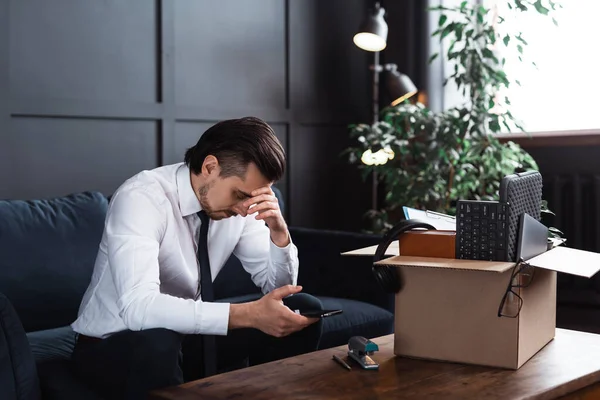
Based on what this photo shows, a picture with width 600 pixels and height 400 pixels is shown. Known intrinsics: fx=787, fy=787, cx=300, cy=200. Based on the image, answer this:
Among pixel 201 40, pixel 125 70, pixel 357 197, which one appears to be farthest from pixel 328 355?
pixel 357 197

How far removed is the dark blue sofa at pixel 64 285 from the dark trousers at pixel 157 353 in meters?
0.11

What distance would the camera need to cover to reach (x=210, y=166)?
186 centimetres

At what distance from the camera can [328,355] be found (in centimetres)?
168

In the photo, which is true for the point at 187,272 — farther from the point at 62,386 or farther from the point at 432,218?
the point at 432,218

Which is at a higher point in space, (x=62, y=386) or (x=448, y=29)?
(x=448, y=29)

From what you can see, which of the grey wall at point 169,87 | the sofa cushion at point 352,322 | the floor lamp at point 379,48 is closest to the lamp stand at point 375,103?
the grey wall at point 169,87

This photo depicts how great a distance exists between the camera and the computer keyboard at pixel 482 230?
1.58 meters

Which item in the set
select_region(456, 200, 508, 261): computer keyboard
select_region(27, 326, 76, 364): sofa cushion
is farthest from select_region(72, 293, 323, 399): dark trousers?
select_region(456, 200, 508, 261): computer keyboard

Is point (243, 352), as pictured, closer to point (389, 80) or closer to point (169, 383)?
point (169, 383)

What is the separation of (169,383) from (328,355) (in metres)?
0.34

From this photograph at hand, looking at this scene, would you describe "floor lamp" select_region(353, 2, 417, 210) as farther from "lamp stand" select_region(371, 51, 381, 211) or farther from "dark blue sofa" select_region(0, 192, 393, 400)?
"dark blue sofa" select_region(0, 192, 393, 400)

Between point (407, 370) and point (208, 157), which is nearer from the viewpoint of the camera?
point (407, 370)

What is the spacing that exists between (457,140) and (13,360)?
2.39 metres

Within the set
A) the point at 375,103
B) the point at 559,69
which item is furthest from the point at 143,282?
the point at 559,69
